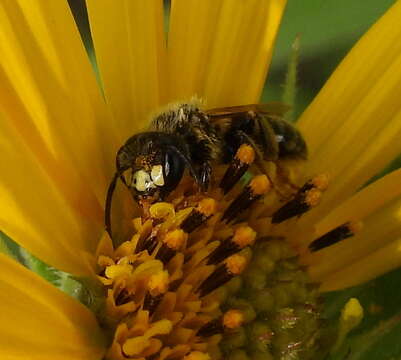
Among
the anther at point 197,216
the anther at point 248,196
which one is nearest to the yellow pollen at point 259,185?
the anther at point 248,196

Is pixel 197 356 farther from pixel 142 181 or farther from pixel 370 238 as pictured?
pixel 370 238

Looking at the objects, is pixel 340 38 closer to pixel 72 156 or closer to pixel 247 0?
pixel 247 0

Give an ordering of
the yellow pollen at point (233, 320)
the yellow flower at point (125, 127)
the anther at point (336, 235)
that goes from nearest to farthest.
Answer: the yellow flower at point (125, 127) → the yellow pollen at point (233, 320) → the anther at point (336, 235)

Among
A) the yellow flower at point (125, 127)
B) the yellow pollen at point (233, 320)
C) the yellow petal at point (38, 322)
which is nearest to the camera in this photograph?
the yellow petal at point (38, 322)

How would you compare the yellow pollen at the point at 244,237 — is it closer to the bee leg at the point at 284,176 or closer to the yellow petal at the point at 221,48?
the bee leg at the point at 284,176

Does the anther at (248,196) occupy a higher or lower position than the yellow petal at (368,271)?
Answer: higher

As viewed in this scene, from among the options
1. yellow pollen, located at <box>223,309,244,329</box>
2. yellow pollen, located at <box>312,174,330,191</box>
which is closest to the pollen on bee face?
yellow pollen, located at <box>223,309,244,329</box>
